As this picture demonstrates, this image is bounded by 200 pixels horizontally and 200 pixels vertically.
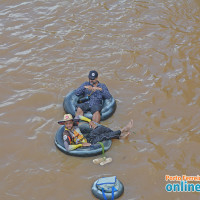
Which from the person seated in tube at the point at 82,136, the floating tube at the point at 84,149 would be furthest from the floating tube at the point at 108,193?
the person seated in tube at the point at 82,136

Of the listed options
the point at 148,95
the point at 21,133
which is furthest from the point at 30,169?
the point at 148,95

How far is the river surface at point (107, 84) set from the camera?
281 inches

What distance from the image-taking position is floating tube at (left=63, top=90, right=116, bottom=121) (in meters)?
8.77

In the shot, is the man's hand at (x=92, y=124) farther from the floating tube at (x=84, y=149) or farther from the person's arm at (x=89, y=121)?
the floating tube at (x=84, y=149)

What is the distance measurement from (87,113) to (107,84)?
1880 millimetres

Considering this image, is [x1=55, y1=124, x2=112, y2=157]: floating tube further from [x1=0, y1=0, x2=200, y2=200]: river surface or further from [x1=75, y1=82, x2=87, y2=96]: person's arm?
[x1=75, y1=82, x2=87, y2=96]: person's arm

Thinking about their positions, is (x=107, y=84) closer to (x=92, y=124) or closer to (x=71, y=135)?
(x=92, y=124)

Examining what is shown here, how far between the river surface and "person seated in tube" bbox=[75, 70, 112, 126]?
0.51 meters

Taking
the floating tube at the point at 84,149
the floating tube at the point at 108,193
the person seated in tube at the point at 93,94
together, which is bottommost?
the floating tube at the point at 108,193

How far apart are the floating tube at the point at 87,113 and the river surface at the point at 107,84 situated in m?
0.24

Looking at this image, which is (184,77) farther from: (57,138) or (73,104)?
(57,138)

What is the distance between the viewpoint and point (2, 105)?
9422 mm

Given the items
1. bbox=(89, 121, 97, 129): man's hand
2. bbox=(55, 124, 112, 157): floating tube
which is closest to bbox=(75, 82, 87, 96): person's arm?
bbox=(89, 121, 97, 129): man's hand

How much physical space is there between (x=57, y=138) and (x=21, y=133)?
3.77 feet
